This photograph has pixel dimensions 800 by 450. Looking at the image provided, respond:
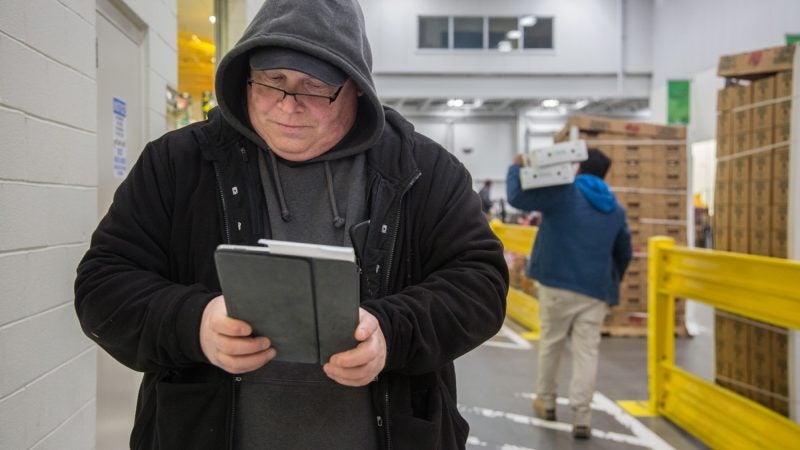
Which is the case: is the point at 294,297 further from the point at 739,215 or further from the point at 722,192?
the point at 722,192

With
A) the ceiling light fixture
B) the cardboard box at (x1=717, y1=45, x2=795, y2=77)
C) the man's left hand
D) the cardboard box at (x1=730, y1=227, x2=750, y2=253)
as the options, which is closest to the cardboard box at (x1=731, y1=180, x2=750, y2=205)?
the cardboard box at (x1=730, y1=227, x2=750, y2=253)

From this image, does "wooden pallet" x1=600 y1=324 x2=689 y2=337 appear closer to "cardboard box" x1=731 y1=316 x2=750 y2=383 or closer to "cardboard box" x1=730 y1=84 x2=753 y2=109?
"cardboard box" x1=731 y1=316 x2=750 y2=383

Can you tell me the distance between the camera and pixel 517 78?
1675 cm

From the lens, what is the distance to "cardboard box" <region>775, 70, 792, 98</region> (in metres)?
3.68

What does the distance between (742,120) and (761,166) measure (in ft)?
1.09

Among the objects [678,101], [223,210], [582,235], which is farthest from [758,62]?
[678,101]

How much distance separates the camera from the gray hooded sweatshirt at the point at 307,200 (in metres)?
1.31

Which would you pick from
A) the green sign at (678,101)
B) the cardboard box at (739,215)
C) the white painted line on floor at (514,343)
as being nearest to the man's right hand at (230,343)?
the cardboard box at (739,215)

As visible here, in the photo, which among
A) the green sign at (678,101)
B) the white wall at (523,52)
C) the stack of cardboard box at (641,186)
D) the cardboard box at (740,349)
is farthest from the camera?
the white wall at (523,52)

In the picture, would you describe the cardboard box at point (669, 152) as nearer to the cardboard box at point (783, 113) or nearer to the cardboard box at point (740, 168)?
the cardboard box at point (740, 168)

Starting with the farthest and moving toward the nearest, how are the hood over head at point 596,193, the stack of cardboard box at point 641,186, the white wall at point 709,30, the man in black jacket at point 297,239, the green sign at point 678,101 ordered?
the green sign at point 678,101, the white wall at point 709,30, the stack of cardboard box at point 641,186, the hood over head at point 596,193, the man in black jacket at point 297,239

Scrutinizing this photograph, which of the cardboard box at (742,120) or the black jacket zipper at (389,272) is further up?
the cardboard box at (742,120)

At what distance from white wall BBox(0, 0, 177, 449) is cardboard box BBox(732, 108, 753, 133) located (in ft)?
11.8

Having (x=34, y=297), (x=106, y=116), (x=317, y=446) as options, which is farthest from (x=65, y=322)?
(x=317, y=446)
